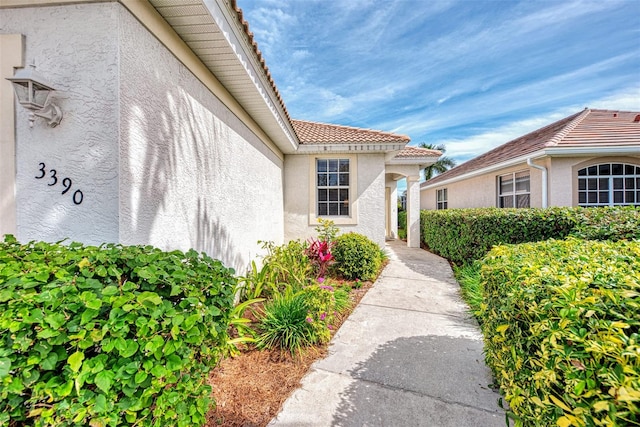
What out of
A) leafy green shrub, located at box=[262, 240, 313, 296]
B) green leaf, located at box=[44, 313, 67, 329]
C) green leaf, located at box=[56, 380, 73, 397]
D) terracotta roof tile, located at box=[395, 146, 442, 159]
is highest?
terracotta roof tile, located at box=[395, 146, 442, 159]

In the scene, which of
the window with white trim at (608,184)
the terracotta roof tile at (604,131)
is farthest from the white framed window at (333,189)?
the window with white trim at (608,184)

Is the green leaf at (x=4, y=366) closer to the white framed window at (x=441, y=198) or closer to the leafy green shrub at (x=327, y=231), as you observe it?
the leafy green shrub at (x=327, y=231)

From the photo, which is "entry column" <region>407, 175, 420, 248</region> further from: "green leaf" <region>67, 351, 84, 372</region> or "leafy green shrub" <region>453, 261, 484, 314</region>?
"green leaf" <region>67, 351, 84, 372</region>

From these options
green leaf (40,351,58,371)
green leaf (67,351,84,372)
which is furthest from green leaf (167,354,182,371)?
green leaf (40,351,58,371)

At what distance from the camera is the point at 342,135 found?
30.8 ft

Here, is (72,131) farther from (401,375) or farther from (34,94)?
(401,375)

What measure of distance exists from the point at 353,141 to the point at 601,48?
31.2 feet

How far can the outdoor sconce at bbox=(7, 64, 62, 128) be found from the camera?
2334 mm

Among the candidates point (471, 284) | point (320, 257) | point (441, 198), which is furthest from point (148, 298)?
point (441, 198)

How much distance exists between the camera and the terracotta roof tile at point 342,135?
8758mm

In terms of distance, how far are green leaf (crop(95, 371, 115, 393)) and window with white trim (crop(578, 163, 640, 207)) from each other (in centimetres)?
1346

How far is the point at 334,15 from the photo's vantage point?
7.51 meters

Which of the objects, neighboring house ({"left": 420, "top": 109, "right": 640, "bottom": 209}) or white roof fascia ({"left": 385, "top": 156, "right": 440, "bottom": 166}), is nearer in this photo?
neighboring house ({"left": 420, "top": 109, "right": 640, "bottom": 209})

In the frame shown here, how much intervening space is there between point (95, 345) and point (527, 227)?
822 centimetres
